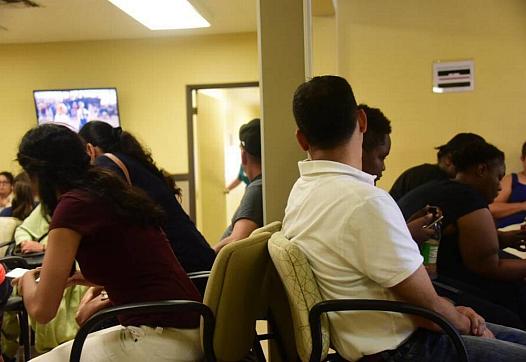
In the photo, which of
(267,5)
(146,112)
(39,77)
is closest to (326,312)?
(267,5)

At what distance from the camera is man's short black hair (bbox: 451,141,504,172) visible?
87.0 inches

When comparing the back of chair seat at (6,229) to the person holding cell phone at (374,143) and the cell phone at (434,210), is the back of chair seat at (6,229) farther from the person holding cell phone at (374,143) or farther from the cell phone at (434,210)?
the cell phone at (434,210)

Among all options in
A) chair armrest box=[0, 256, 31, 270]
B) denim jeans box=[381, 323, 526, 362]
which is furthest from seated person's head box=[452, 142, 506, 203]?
chair armrest box=[0, 256, 31, 270]

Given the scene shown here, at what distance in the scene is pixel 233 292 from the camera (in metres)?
1.46

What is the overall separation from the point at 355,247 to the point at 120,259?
682mm

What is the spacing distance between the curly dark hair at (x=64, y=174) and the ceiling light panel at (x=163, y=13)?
99.1 inches

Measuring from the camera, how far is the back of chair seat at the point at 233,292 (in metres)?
1.44

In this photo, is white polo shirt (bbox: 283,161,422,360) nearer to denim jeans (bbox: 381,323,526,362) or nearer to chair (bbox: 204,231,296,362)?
denim jeans (bbox: 381,323,526,362)

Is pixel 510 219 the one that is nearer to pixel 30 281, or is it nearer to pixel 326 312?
pixel 326 312

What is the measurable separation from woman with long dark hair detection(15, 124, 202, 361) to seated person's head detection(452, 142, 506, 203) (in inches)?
51.7

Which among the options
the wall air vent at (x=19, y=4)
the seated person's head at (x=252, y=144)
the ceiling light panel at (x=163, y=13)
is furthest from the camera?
the wall air vent at (x=19, y=4)

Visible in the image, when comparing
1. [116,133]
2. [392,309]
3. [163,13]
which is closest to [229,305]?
[392,309]

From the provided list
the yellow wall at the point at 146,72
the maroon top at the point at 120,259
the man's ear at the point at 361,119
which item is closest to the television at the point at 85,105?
the yellow wall at the point at 146,72

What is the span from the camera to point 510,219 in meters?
3.68
